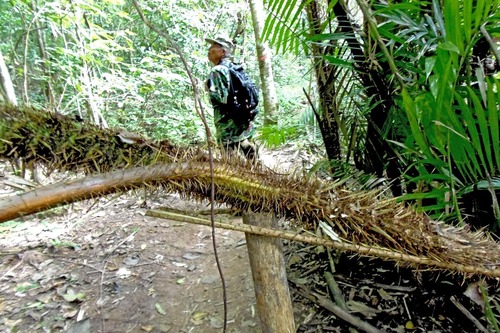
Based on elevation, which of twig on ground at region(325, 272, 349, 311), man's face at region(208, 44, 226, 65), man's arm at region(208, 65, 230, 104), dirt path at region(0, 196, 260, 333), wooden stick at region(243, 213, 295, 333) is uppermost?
man's face at region(208, 44, 226, 65)

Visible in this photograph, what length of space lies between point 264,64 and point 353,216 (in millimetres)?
4018

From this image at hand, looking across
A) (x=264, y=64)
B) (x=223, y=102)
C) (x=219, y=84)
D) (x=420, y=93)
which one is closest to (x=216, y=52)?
(x=219, y=84)

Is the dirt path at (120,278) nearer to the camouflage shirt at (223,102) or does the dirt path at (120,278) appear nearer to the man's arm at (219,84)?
the camouflage shirt at (223,102)

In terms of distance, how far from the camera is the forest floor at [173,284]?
55.7 inches

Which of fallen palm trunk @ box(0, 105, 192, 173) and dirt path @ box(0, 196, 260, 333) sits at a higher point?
fallen palm trunk @ box(0, 105, 192, 173)

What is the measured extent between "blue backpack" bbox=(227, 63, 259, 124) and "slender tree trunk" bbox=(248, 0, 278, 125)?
5.91 feet

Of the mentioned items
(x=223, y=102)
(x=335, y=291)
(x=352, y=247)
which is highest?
(x=223, y=102)

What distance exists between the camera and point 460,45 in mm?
1002

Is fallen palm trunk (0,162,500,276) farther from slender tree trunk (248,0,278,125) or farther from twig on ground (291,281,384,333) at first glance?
slender tree trunk (248,0,278,125)

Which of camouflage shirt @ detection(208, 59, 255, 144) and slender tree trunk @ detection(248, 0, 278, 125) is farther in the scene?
slender tree trunk @ detection(248, 0, 278, 125)

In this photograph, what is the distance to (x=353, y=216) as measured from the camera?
1071 millimetres

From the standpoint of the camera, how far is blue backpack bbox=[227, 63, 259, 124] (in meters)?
2.83

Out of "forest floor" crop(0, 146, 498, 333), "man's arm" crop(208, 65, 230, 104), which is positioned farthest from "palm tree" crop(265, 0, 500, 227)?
"man's arm" crop(208, 65, 230, 104)

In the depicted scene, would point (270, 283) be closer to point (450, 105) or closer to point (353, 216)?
point (353, 216)
